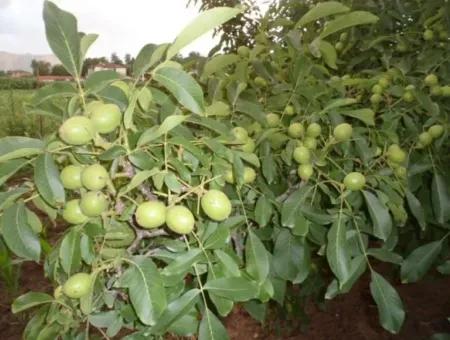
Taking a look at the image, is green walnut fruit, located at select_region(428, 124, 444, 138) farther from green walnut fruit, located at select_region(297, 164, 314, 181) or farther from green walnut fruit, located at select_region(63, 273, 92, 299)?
green walnut fruit, located at select_region(63, 273, 92, 299)

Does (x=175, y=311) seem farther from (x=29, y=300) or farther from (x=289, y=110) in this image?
(x=289, y=110)

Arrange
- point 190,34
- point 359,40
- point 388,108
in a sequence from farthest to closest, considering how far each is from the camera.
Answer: point 359,40, point 388,108, point 190,34

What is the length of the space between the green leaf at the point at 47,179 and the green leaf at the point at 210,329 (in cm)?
40

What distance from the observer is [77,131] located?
764 millimetres

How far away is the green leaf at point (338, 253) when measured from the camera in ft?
3.67

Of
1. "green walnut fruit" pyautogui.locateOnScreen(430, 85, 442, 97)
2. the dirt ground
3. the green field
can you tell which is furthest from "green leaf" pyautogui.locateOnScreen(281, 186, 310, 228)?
the green field

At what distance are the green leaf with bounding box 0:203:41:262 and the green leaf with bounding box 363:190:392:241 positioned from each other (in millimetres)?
885

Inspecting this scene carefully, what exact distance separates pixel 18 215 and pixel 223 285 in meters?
0.45

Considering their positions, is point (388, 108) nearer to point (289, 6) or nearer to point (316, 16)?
point (316, 16)

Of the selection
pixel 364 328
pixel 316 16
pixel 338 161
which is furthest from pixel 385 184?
pixel 364 328

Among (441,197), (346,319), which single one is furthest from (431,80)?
(346,319)

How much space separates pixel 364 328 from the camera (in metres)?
2.87

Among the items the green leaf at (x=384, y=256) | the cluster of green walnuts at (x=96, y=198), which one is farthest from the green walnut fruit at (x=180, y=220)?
the green leaf at (x=384, y=256)

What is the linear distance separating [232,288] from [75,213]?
36 cm
